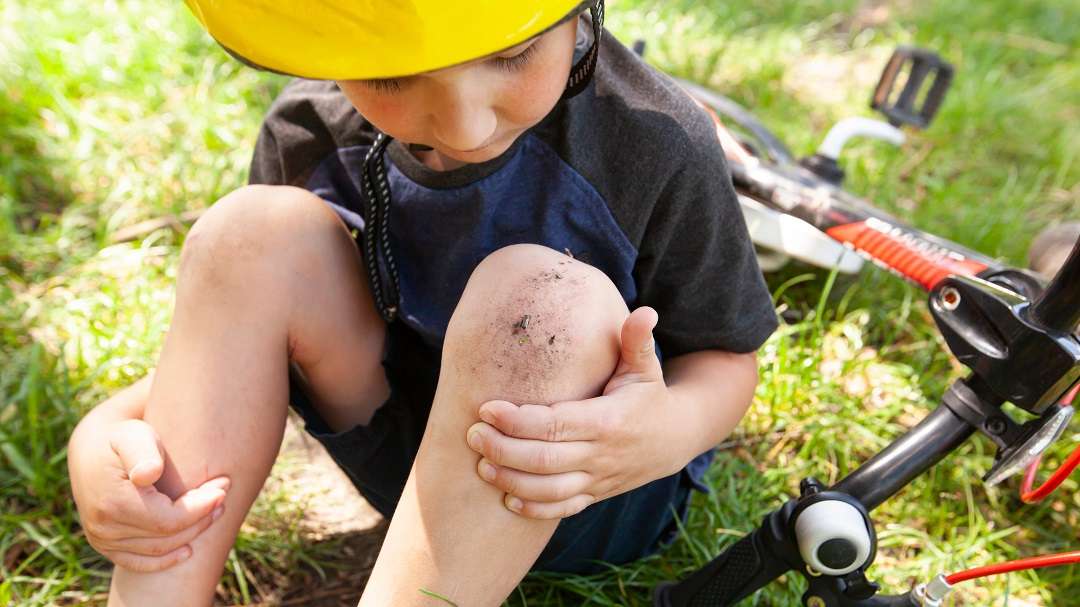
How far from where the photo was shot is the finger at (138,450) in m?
1.07

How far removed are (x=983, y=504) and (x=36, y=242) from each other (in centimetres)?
188

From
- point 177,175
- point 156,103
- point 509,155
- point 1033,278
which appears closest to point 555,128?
point 509,155

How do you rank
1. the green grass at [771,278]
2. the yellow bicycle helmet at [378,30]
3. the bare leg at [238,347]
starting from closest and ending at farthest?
the yellow bicycle helmet at [378,30]
the bare leg at [238,347]
the green grass at [771,278]

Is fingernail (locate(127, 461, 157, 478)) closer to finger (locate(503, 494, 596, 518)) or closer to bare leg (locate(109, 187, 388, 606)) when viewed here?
bare leg (locate(109, 187, 388, 606))

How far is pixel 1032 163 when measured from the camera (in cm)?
251

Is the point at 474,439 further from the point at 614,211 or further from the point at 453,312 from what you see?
the point at 614,211

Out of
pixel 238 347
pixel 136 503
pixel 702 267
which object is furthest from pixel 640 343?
pixel 136 503

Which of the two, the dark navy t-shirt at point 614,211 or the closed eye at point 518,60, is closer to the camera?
the closed eye at point 518,60

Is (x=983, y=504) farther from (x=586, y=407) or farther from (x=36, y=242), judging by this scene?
(x=36, y=242)

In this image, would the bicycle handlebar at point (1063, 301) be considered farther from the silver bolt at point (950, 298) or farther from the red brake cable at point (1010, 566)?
the red brake cable at point (1010, 566)

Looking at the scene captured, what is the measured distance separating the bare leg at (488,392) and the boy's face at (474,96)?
16cm

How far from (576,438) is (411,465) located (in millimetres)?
367

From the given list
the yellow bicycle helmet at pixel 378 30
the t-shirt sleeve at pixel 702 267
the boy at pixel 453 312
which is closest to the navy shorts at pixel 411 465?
the boy at pixel 453 312

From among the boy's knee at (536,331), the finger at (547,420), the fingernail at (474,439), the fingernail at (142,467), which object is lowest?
the fingernail at (142,467)
